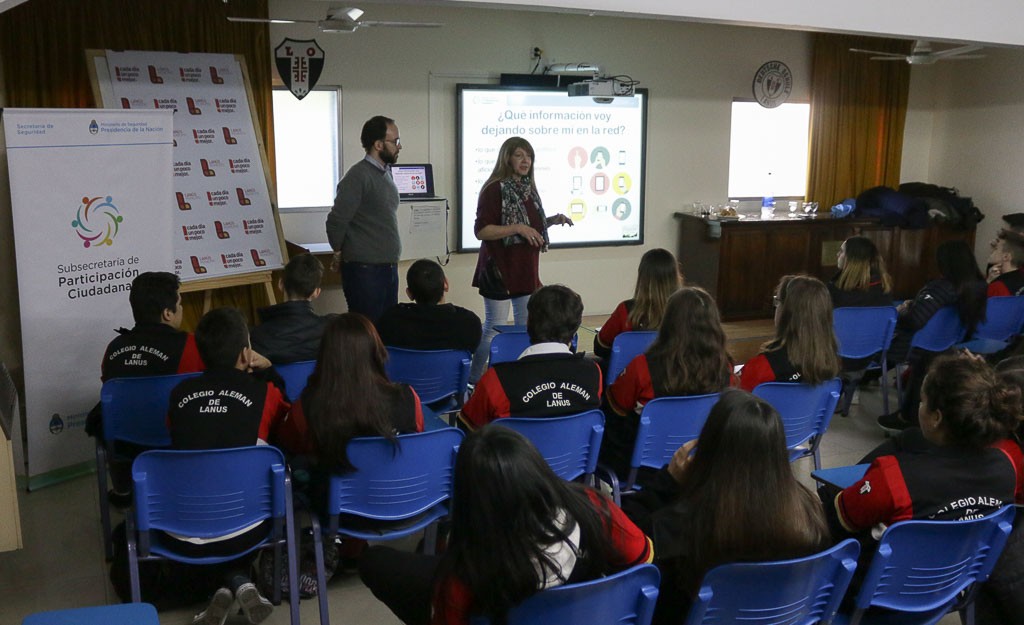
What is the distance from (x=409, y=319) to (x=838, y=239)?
525cm

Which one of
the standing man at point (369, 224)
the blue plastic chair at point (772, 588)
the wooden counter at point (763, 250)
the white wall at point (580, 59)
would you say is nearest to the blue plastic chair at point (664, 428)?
the blue plastic chair at point (772, 588)

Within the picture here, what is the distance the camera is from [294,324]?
11.9 ft

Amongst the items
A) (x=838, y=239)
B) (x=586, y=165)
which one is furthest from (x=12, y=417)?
(x=838, y=239)

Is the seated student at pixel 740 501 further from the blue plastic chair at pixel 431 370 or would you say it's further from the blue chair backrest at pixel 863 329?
the blue chair backrest at pixel 863 329

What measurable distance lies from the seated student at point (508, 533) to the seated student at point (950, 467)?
2.74 ft

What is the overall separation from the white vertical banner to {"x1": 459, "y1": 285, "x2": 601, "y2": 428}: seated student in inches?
84.9

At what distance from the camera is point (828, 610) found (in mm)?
2191

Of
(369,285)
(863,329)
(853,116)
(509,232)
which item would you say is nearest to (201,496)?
(369,285)

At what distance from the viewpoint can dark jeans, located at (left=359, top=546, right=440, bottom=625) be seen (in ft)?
6.32

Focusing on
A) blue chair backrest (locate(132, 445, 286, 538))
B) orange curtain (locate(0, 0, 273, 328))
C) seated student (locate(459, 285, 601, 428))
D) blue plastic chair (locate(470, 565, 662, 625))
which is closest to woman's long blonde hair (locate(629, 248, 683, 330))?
seated student (locate(459, 285, 601, 428))

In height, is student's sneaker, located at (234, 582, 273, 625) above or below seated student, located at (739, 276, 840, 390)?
below

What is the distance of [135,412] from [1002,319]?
4.40m

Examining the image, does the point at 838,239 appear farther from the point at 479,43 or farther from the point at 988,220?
the point at 479,43

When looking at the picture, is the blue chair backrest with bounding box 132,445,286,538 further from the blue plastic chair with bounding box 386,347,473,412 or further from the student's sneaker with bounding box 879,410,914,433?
the student's sneaker with bounding box 879,410,914,433
